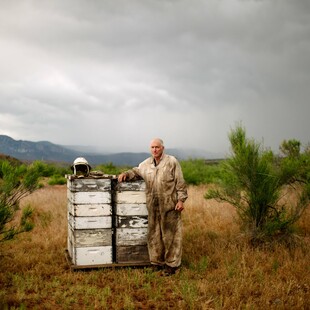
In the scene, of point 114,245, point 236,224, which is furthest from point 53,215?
point 236,224

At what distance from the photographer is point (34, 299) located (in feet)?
16.5

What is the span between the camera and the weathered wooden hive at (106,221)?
240 inches

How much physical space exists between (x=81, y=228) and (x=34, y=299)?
4.55ft

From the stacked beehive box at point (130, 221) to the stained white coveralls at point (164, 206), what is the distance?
121mm

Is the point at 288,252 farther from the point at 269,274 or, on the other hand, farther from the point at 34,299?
the point at 34,299

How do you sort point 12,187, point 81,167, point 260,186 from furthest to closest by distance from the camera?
point 260,186 < point 81,167 < point 12,187

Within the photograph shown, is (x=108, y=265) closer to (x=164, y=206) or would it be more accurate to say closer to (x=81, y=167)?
(x=164, y=206)

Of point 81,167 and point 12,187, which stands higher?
point 81,167

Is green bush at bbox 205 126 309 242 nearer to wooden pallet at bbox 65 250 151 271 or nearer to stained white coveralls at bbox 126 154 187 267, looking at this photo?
stained white coveralls at bbox 126 154 187 267

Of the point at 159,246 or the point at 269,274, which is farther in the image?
the point at 159,246

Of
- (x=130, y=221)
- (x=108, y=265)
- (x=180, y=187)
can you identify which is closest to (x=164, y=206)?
(x=180, y=187)

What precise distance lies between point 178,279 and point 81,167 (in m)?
2.47

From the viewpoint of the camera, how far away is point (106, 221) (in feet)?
20.3

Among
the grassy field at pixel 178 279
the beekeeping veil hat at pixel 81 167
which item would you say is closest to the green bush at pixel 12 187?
the grassy field at pixel 178 279
